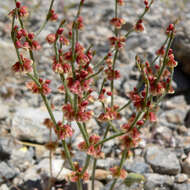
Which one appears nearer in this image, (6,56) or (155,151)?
(155,151)

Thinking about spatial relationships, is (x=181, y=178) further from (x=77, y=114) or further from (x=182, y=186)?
(x=77, y=114)

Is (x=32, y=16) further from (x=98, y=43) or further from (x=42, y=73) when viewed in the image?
(x=42, y=73)

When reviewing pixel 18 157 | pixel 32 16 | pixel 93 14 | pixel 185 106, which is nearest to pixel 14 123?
pixel 18 157

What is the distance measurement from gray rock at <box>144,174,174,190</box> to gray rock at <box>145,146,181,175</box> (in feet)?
0.40

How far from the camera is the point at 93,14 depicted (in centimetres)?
821

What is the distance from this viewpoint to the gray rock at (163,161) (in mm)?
3578

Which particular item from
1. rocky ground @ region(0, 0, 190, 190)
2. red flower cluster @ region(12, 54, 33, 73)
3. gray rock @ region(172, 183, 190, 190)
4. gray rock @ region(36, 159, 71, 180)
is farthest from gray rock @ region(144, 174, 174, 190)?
red flower cluster @ region(12, 54, 33, 73)

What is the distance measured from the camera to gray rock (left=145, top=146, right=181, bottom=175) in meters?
3.58

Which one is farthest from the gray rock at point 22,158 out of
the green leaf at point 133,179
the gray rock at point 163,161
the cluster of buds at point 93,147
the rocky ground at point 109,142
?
the cluster of buds at point 93,147

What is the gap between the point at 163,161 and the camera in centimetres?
365

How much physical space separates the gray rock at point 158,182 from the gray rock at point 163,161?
121mm

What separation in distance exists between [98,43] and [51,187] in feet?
12.9

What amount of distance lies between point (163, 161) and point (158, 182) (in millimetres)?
367

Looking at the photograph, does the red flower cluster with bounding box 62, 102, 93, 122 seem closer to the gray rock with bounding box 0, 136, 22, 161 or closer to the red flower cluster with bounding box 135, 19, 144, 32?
the red flower cluster with bounding box 135, 19, 144, 32
